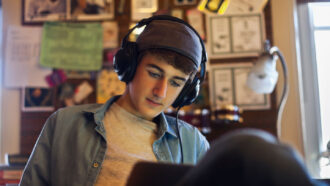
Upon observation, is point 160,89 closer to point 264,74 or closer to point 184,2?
point 264,74

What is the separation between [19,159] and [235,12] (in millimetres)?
1295

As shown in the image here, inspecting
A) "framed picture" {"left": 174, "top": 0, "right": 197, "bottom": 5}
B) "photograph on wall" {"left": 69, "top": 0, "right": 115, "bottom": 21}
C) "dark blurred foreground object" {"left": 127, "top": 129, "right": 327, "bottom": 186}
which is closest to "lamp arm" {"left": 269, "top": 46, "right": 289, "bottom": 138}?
"framed picture" {"left": 174, "top": 0, "right": 197, "bottom": 5}

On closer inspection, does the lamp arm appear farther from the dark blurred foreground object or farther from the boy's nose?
the dark blurred foreground object

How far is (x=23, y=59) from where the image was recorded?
2.19 m

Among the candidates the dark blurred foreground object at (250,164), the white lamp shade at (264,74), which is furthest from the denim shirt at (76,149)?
Answer: the white lamp shade at (264,74)

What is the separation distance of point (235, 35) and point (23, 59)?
113cm

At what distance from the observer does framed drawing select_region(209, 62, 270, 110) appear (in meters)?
2.08

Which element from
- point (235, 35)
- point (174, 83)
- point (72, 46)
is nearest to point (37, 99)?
point (72, 46)

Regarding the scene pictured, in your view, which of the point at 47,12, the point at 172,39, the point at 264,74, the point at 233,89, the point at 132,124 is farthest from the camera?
the point at 47,12

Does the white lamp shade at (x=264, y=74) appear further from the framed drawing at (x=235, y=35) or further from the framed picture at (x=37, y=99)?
the framed picture at (x=37, y=99)

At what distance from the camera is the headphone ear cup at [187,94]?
42.5 inches

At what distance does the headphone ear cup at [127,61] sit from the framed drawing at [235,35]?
113 cm

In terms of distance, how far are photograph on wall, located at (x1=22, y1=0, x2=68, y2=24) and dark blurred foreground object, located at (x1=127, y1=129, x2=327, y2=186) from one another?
80.9 inches

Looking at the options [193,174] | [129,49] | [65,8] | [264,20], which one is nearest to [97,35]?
[65,8]
